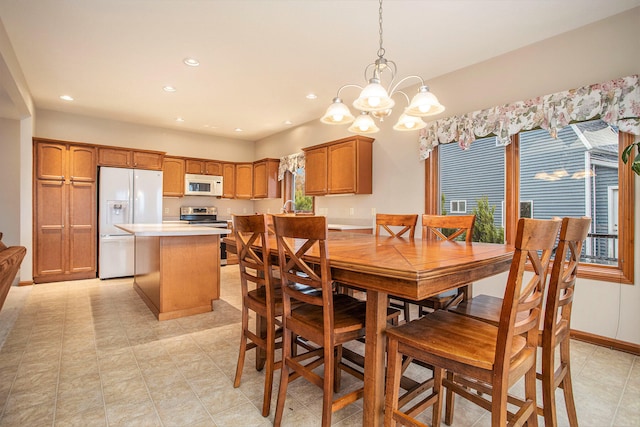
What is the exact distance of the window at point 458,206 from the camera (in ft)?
12.0

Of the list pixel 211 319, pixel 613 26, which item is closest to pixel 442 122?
pixel 613 26

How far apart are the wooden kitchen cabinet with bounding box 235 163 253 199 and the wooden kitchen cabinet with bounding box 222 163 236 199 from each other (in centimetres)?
8

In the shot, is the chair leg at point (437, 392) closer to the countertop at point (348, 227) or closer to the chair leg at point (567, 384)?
the chair leg at point (567, 384)

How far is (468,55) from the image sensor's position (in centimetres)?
323

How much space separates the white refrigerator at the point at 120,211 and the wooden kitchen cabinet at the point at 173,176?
64 cm

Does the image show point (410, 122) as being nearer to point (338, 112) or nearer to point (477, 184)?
point (338, 112)

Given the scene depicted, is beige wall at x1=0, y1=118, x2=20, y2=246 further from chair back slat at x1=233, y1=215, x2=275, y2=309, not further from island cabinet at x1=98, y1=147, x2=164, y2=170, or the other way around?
chair back slat at x1=233, y1=215, x2=275, y2=309

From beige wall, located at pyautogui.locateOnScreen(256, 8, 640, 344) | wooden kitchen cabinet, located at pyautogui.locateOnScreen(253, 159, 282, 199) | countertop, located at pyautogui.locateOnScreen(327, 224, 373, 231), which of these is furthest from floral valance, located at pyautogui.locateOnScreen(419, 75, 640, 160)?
wooden kitchen cabinet, located at pyautogui.locateOnScreen(253, 159, 282, 199)

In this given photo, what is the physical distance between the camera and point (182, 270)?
3221 mm

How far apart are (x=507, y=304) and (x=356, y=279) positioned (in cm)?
52

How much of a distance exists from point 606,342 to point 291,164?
484 cm

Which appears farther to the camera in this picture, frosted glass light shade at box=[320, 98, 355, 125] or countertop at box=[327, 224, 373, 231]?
countertop at box=[327, 224, 373, 231]

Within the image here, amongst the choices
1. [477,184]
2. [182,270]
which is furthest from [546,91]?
[182,270]

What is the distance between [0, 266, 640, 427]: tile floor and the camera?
5.53 feet
